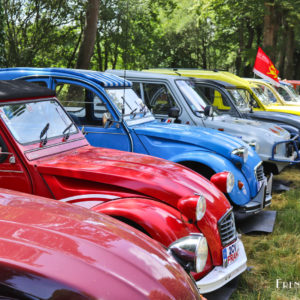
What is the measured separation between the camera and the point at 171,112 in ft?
24.8

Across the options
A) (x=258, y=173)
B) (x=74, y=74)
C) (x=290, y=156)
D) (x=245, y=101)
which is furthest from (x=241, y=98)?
(x=74, y=74)

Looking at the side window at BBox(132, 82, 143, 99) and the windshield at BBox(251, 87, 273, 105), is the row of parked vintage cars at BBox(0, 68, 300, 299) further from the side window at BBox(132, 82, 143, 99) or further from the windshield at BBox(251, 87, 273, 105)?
the windshield at BBox(251, 87, 273, 105)

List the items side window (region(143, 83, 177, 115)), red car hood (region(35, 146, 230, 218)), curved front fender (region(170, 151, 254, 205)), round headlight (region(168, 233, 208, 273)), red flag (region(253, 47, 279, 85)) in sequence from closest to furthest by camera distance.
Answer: round headlight (region(168, 233, 208, 273))
red car hood (region(35, 146, 230, 218))
curved front fender (region(170, 151, 254, 205))
side window (region(143, 83, 177, 115))
red flag (region(253, 47, 279, 85))

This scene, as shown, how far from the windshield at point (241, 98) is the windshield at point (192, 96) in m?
1.82

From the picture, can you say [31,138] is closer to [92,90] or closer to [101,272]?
[92,90]

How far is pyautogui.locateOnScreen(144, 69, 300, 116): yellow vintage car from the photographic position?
33.9ft

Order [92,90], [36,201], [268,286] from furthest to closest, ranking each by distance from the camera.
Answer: [92,90]
[268,286]
[36,201]

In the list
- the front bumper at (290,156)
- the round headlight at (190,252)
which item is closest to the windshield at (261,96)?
the front bumper at (290,156)

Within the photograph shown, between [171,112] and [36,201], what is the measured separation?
205 inches

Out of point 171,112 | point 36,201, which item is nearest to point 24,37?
point 171,112

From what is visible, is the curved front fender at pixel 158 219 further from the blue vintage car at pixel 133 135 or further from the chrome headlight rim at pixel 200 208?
the blue vintage car at pixel 133 135

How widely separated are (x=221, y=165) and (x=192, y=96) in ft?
8.46

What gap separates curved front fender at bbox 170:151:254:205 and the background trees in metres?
1.50

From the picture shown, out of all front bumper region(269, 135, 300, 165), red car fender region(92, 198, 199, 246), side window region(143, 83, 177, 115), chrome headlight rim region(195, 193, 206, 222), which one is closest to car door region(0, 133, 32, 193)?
red car fender region(92, 198, 199, 246)
